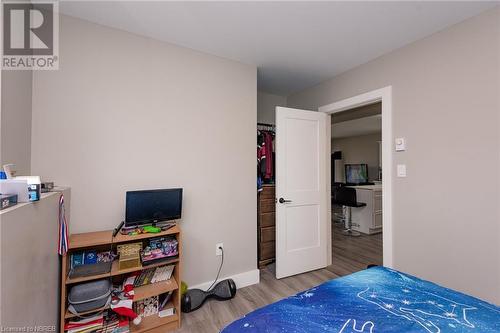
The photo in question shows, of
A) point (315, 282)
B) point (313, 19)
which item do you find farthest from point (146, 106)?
point (315, 282)

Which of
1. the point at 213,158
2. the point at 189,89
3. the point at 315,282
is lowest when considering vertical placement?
the point at 315,282

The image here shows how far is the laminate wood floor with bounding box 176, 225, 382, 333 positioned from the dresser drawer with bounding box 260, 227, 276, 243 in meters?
0.34

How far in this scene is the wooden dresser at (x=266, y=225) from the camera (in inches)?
113

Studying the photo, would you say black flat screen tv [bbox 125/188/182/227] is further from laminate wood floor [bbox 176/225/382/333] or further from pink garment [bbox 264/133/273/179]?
pink garment [bbox 264/133/273/179]

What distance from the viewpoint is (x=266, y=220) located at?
291cm

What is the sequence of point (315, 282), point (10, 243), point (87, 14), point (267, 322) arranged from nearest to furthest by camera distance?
point (10, 243) → point (267, 322) → point (87, 14) → point (315, 282)

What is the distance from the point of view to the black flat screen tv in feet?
5.76

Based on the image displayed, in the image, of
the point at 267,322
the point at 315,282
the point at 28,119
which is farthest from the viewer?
the point at 315,282

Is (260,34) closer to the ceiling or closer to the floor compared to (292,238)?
closer to the ceiling

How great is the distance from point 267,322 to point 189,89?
196cm

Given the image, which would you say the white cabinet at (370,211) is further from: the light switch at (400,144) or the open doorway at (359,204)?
the light switch at (400,144)

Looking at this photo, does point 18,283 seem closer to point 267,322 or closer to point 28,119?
point 267,322

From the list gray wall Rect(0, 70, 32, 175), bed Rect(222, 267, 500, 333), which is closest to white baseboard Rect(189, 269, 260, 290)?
bed Rect(222, 267, 500, 333)

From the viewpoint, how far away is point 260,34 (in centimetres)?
192
